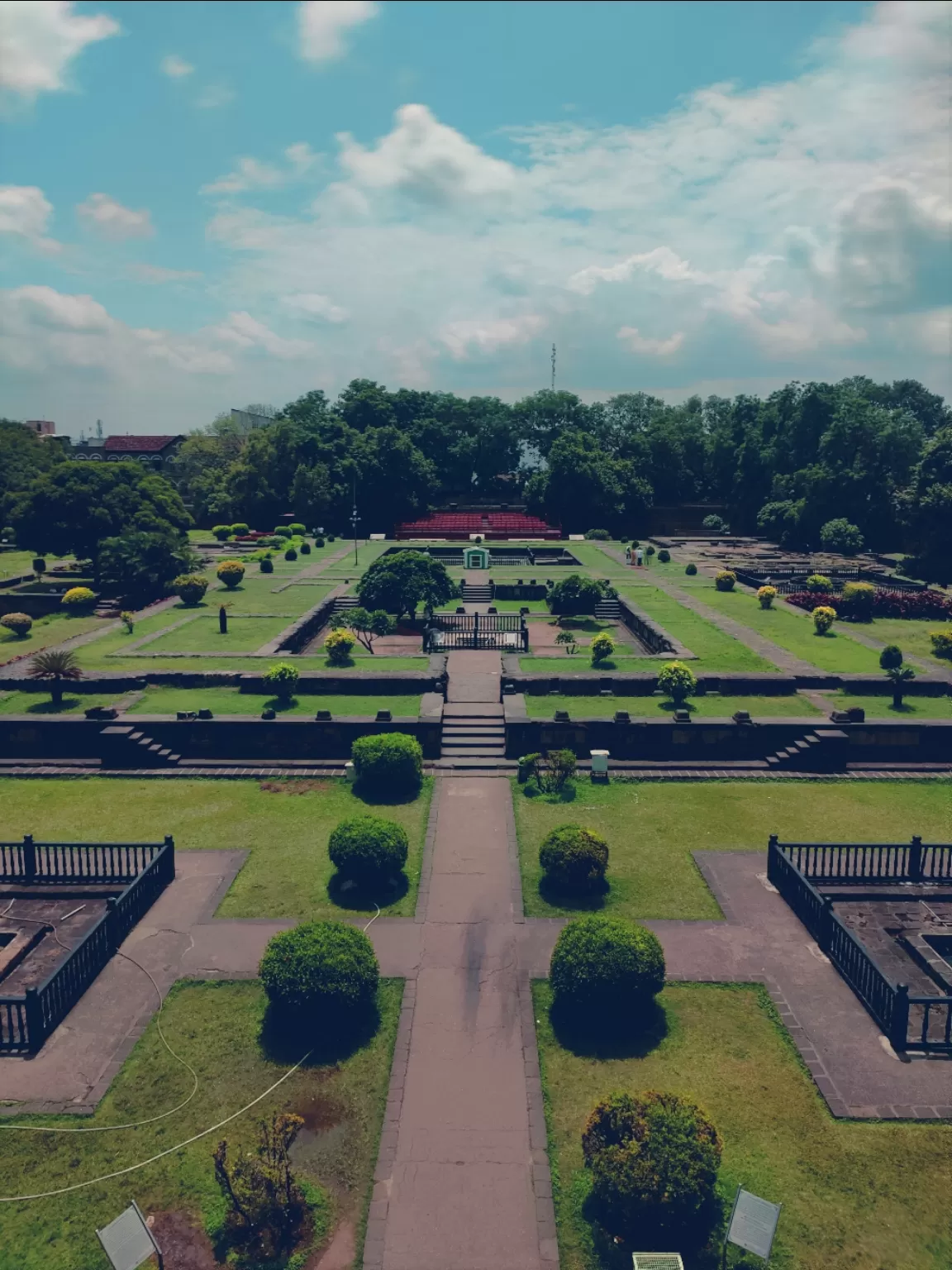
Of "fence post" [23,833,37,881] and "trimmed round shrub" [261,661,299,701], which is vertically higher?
"trimmed round shrub" [261,661,299,701]

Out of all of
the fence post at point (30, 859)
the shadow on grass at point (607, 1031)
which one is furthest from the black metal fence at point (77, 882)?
the shadow on grass at point (607, 1031)

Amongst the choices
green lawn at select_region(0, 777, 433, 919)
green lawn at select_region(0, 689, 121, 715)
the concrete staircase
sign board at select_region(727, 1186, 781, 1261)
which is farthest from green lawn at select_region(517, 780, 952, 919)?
green lawn at select_region(0, 689, 121, 715)

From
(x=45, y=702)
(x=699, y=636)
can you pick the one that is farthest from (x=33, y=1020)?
(x=699, y=636)

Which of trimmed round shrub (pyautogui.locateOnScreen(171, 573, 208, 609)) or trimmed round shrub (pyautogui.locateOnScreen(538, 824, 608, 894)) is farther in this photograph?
trimmed round shrub (pyautogui.locateOnScreen(171, 573, 208, 609))

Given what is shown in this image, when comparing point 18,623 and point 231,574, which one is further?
point 231,574

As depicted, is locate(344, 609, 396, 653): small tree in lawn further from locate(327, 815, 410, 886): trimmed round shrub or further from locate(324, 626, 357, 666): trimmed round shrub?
locate(327, 815, 410, 886): trimmed round shrub

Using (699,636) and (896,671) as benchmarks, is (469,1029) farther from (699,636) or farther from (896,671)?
(699,636)
